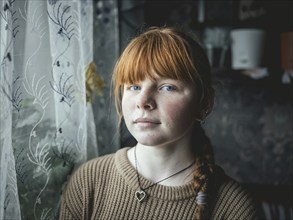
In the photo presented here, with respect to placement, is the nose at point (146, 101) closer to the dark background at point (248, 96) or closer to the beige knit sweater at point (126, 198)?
the beige knit sweater at point (126, 198)

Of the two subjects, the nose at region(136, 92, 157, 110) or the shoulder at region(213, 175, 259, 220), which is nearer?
the nose at region(136, 92, 157, 110)

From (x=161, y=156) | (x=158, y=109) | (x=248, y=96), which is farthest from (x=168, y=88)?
(x=248, y=96)

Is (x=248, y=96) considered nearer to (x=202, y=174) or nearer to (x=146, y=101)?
(x=202, y=174)

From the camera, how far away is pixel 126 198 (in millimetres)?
A: 1107

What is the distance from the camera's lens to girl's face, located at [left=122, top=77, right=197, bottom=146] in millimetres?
977

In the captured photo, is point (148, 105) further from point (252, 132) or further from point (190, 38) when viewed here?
point (252, 132)

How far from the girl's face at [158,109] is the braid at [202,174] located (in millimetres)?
155

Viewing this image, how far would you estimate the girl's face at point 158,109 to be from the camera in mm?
977

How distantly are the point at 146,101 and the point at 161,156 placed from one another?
0.22 m

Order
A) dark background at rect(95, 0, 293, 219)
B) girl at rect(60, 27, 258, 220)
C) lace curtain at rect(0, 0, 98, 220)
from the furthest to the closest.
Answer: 1. dark background at rect(95, 0, 293, 219)
2. girl at rect(60, 27, 258, 220)
3. lace curtain at rect(0, 0, 98, 220)

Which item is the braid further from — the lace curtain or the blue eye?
the lace curtain

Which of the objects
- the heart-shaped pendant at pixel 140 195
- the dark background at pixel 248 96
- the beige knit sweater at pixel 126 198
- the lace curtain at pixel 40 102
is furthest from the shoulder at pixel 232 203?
the dark background at pixel 248 96

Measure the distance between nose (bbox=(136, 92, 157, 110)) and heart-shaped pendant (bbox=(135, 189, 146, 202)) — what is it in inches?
11.0

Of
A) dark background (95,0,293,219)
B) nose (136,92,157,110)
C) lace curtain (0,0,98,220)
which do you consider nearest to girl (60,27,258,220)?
nose (136,92,157,110)
